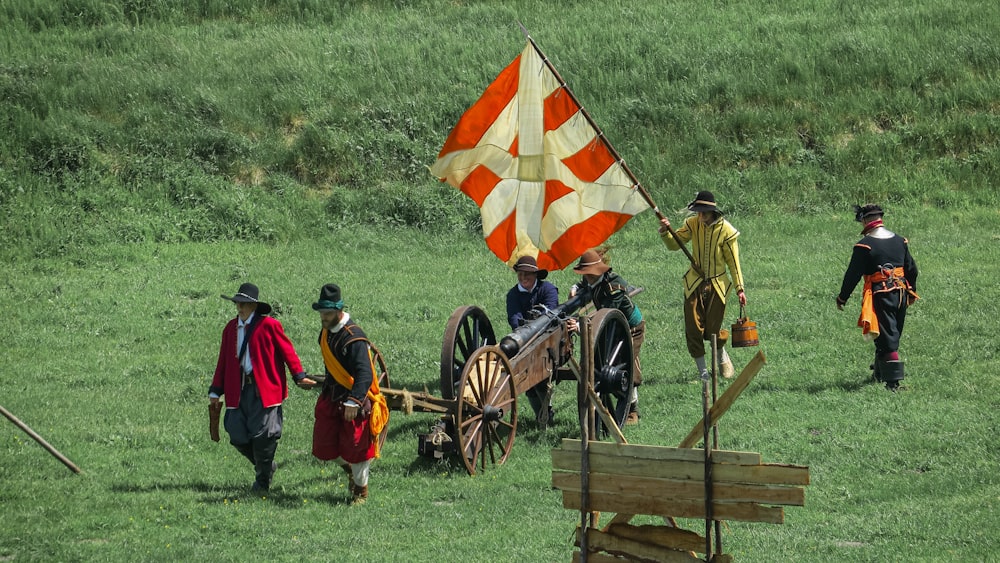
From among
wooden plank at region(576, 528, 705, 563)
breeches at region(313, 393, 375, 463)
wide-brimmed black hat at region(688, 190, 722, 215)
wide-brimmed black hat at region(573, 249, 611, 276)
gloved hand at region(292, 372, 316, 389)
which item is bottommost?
wooden plank at region(576, 528, 705, 563)

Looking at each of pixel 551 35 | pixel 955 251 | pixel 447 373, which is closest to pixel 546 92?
pixel 447 373

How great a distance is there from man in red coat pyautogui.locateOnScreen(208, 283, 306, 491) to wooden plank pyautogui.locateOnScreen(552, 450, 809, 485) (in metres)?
3.45

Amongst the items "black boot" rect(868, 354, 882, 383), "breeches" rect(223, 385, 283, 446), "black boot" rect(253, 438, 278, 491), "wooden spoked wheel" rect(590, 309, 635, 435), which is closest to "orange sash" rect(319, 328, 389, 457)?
"breeches" rect(223, 385, 283, 446)

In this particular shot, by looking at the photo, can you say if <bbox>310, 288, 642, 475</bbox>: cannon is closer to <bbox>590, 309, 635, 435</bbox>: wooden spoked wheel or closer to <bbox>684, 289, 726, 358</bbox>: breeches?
<bbox>590, 309, 635, 435</bbox>: wooden spoked wheel

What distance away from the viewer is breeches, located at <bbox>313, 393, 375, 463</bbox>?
9477 mm

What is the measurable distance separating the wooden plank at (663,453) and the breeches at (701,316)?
5857 mm

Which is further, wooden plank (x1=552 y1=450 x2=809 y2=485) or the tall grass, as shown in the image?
the tall grass

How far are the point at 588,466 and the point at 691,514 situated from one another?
0.63 metres

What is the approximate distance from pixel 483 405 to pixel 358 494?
135cm

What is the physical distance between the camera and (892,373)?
40.6 ft

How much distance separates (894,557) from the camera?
8.12m

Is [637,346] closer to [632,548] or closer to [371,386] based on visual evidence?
[371,386]

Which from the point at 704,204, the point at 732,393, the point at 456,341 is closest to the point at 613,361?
the point at 456,341

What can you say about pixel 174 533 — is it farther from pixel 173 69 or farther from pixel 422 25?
pixel 422 25
